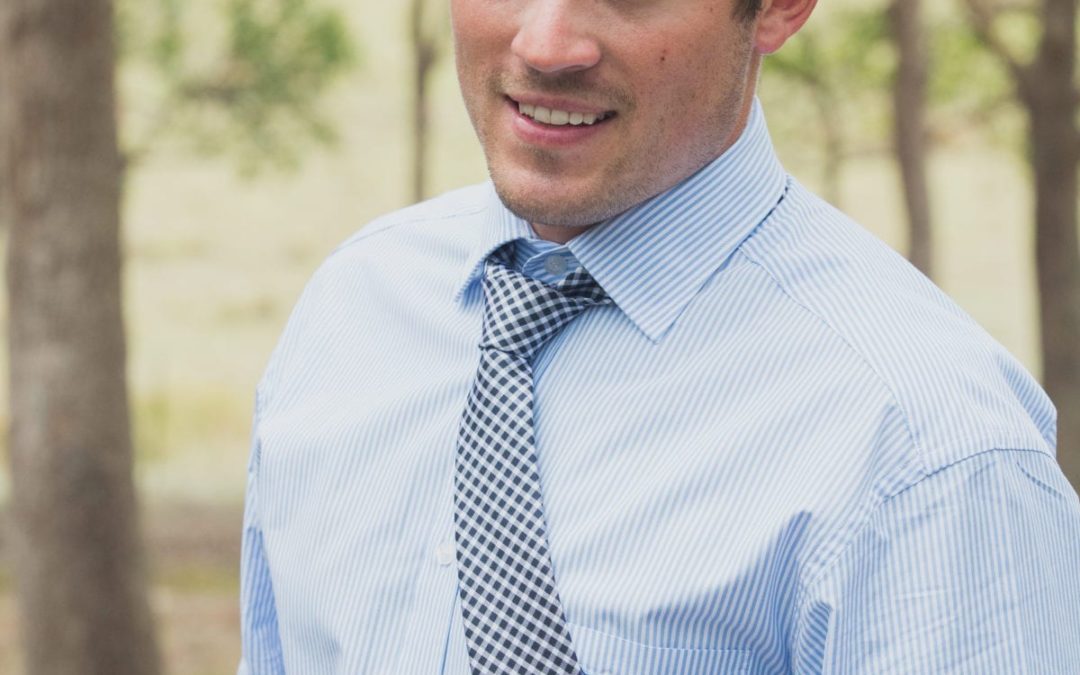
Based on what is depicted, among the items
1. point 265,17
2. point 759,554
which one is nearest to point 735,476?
point 759,554

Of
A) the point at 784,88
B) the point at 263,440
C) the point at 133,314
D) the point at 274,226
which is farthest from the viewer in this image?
the point at 274,226

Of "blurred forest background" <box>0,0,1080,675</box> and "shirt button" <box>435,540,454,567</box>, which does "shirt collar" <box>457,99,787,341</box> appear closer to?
"shirt button" <box>435,540,454,567</box>

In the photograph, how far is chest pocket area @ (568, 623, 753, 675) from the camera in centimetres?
146

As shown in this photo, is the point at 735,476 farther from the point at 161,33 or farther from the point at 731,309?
the point at 161,33

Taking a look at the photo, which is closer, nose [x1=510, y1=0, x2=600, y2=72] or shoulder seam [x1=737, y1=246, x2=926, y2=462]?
shoulder seam [x1=737, y1=246, x2=926, y2=462]

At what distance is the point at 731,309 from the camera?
63.1 inches

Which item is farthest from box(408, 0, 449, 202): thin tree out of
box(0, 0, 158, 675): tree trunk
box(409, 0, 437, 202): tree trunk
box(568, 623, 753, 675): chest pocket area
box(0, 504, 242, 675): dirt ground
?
box(568, 623, 753, 675): chest pocket area

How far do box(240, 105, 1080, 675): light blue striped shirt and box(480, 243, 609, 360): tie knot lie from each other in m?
0.02

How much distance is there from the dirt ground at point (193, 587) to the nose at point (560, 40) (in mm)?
4984

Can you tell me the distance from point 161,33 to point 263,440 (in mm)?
9115

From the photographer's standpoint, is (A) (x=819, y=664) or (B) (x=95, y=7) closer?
(A) (x=819, y=664)

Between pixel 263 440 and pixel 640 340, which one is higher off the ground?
pixel 640 340

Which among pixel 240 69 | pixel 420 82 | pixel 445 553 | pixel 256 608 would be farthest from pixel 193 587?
pixel 445 553

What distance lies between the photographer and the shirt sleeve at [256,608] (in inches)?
78.4
